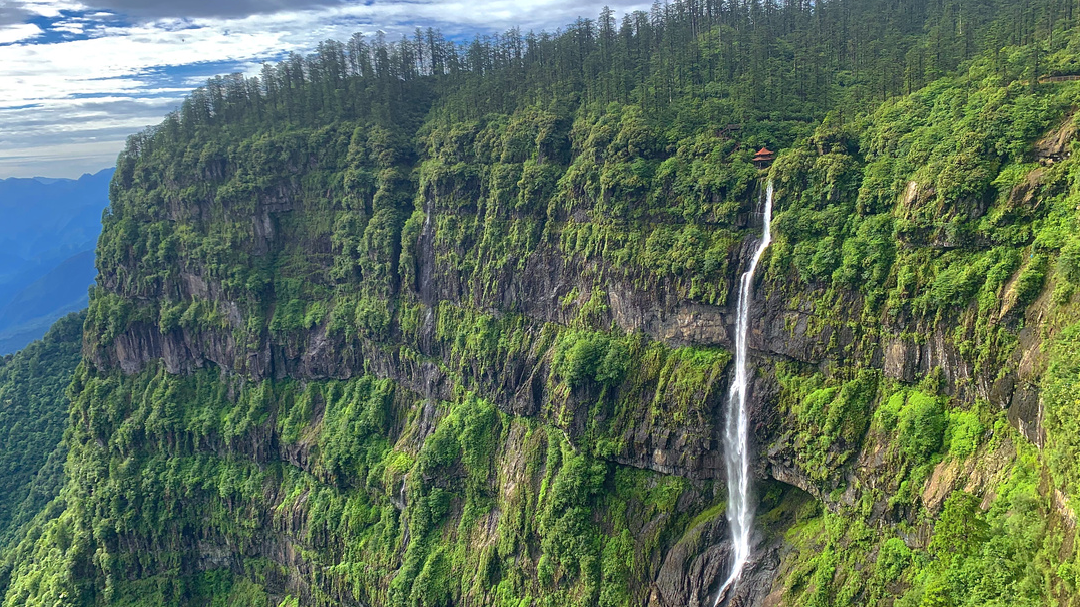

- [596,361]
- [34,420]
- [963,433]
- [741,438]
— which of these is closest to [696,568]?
[741,438]

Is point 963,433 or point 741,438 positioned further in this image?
point 741,438

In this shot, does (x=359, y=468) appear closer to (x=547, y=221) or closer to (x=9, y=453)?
(x=547, y=221)

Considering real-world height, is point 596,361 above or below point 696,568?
above

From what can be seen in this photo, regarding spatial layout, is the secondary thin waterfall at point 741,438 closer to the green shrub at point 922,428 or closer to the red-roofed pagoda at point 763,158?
the red-roofed pagoda at point 763,158

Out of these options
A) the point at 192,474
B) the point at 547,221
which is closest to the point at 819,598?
the point at 547,221

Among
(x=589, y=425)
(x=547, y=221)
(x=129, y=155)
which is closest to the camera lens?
(x=589, y=425)

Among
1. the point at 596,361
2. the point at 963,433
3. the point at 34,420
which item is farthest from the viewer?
the point at 34,420

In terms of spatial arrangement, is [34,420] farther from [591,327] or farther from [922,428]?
[922,428]
